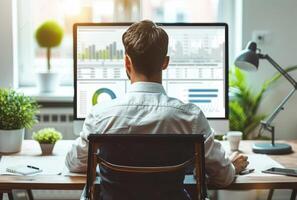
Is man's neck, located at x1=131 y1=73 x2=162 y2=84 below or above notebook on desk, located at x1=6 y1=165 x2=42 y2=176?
above

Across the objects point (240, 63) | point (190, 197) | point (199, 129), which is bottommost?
point (190, 197)

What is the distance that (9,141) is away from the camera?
2.58 meters

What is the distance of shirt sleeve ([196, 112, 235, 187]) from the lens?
77.5 inches

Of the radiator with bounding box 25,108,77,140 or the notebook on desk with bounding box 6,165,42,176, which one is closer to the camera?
the notebook on desk with bounding box 6,165,42,176

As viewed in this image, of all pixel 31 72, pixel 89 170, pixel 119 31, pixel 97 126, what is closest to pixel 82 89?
pixel 119 31

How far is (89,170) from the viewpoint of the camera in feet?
5.85

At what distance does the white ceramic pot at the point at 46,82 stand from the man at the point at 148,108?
4.99 ft

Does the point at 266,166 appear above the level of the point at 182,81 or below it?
below

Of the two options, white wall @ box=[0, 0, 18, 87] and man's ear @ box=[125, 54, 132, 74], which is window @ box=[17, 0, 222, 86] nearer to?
white wall @ box=[0, 0, 18, 87]

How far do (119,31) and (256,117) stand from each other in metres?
1.11

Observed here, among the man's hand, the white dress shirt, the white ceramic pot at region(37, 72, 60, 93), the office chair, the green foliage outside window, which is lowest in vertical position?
the man's hand

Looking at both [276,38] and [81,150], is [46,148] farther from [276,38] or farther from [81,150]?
[276,38]

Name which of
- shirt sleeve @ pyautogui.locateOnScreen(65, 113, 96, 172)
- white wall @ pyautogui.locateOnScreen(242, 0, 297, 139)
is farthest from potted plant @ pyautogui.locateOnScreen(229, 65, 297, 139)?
shirt sleeve @ pyautogui.locateOnScreen(65, 113, 96, 172)

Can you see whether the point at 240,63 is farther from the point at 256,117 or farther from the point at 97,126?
the point at 97,126
